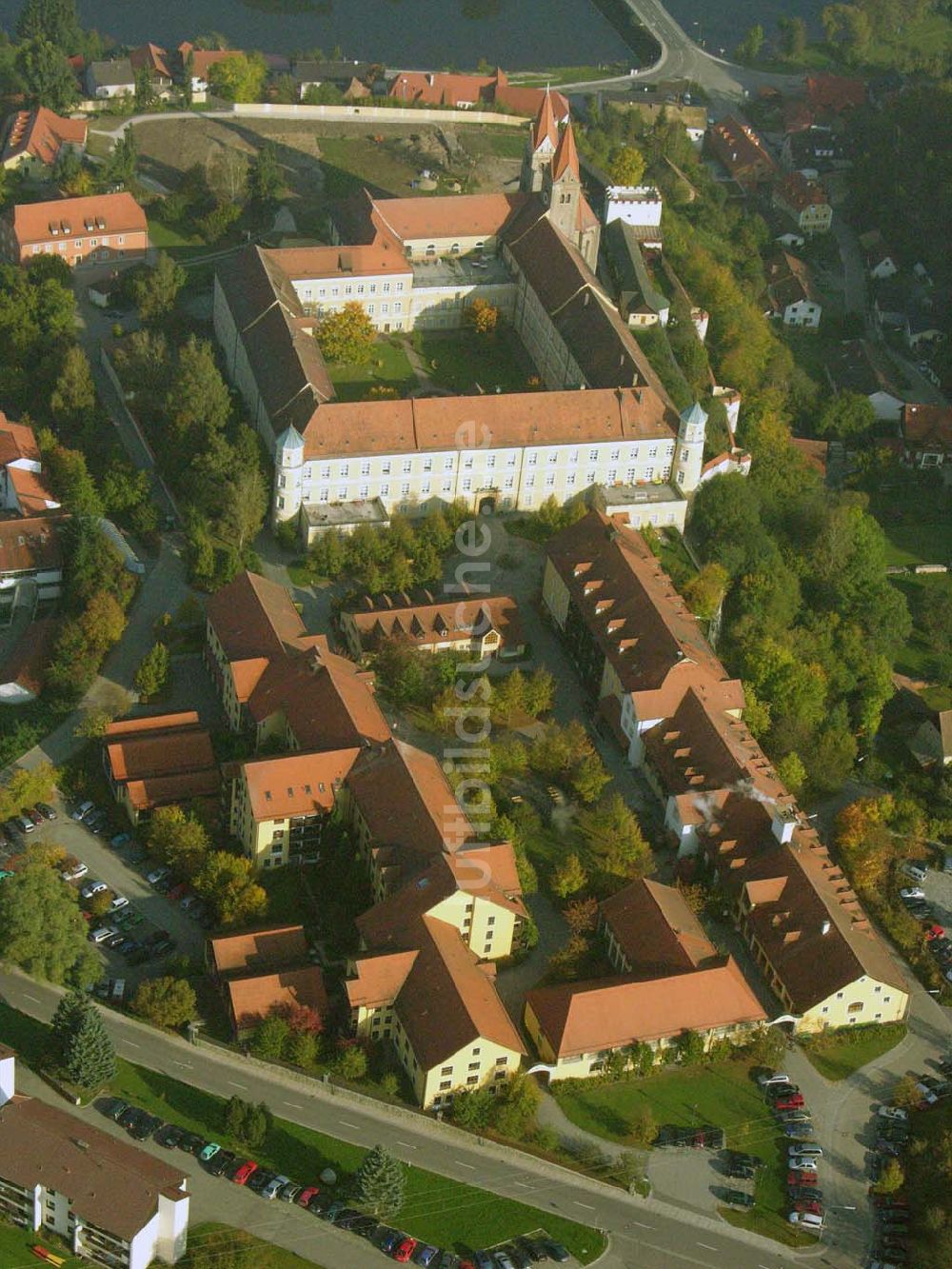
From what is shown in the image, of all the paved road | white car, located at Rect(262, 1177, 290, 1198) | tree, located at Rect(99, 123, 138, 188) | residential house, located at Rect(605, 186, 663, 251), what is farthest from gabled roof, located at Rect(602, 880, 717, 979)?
tree, located at Rect(99, 123, 138, 188)

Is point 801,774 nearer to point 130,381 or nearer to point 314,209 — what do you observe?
point 130,381

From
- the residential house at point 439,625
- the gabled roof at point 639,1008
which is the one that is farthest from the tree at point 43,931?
the residential house at point 439,625

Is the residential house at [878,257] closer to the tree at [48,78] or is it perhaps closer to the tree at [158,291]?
the tree at [158,291]

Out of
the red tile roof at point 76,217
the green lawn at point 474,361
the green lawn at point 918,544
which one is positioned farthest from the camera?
the red tile roof at point 76,217

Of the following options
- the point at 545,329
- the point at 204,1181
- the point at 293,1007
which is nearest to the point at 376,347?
the point at 545,329

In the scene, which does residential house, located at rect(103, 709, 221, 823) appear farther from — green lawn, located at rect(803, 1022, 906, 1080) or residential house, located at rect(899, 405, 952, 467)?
residential house, located at rect(899, 405, 952, 467)

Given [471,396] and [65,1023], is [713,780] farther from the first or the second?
[65,1023]

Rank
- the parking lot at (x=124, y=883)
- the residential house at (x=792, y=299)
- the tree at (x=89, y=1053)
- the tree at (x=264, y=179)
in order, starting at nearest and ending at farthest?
the tree at (x=89, y=1053) → the parking lot at (x=124, y=883) → the tree at (x=264, y=179) → the residential house at (x=792, y=299)
